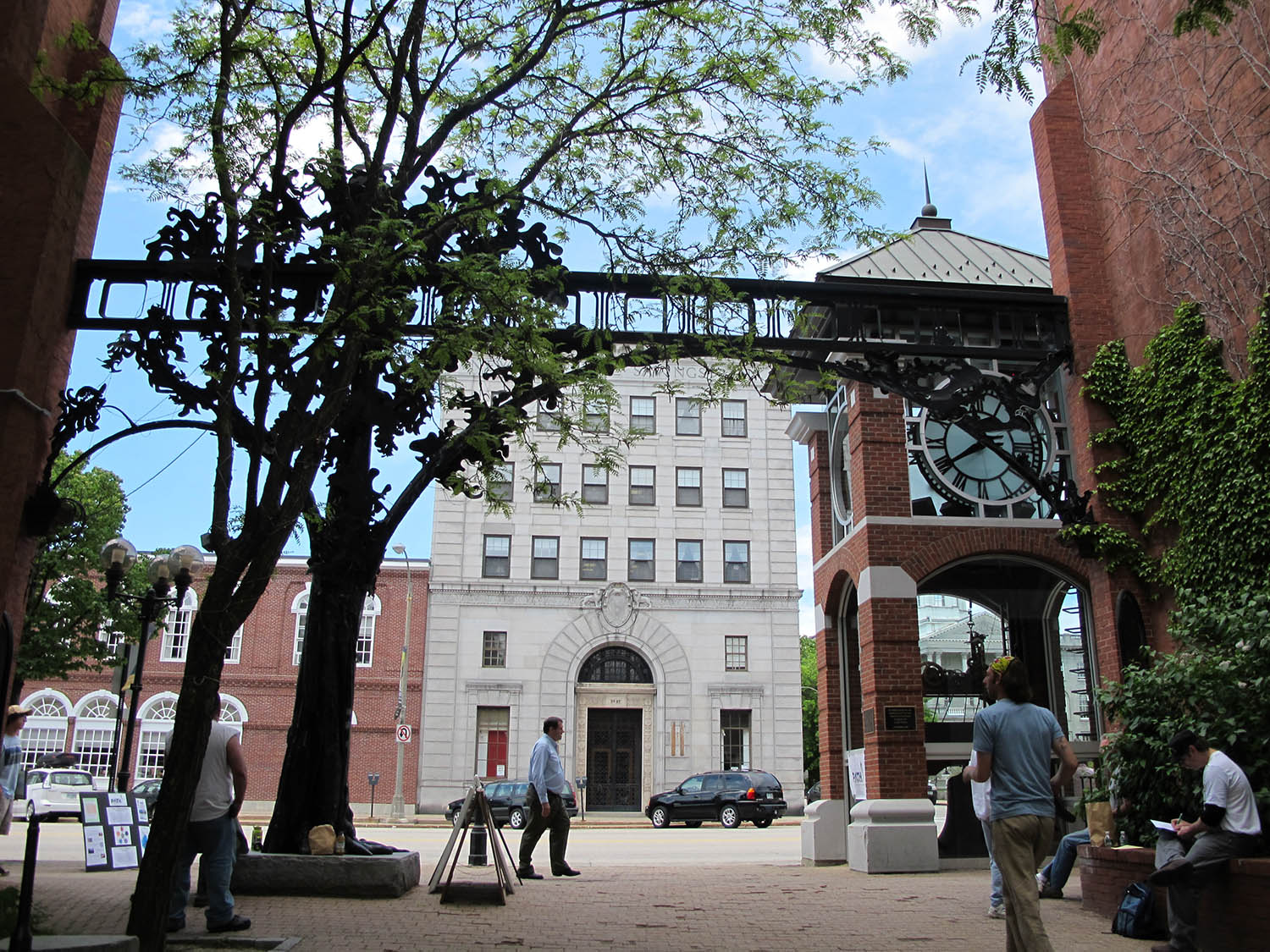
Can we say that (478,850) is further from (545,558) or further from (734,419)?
(734,419)

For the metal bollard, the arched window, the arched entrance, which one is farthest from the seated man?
the arched window

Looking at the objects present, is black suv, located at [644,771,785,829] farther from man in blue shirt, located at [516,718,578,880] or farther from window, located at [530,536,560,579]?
man in blue shirt, located at [516,718,578,880]

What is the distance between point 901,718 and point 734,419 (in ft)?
97.1

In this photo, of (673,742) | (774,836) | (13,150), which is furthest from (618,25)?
(673,742)

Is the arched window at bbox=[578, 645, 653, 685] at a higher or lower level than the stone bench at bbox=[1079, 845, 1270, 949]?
higher

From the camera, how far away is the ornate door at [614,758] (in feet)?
125

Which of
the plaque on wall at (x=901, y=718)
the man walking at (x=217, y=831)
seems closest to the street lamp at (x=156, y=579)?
the man walking at (x=217, y=831)

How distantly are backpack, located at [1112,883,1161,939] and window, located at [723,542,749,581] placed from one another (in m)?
33.0

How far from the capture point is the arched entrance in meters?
38.3

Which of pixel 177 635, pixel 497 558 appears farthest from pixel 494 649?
pixel 177 635

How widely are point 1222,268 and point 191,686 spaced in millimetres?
11464

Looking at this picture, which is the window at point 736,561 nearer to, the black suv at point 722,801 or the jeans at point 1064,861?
the black suv at point 722,801

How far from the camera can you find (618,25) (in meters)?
10.2

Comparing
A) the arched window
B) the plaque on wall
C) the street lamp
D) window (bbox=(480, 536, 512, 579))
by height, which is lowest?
the plaque on wall
